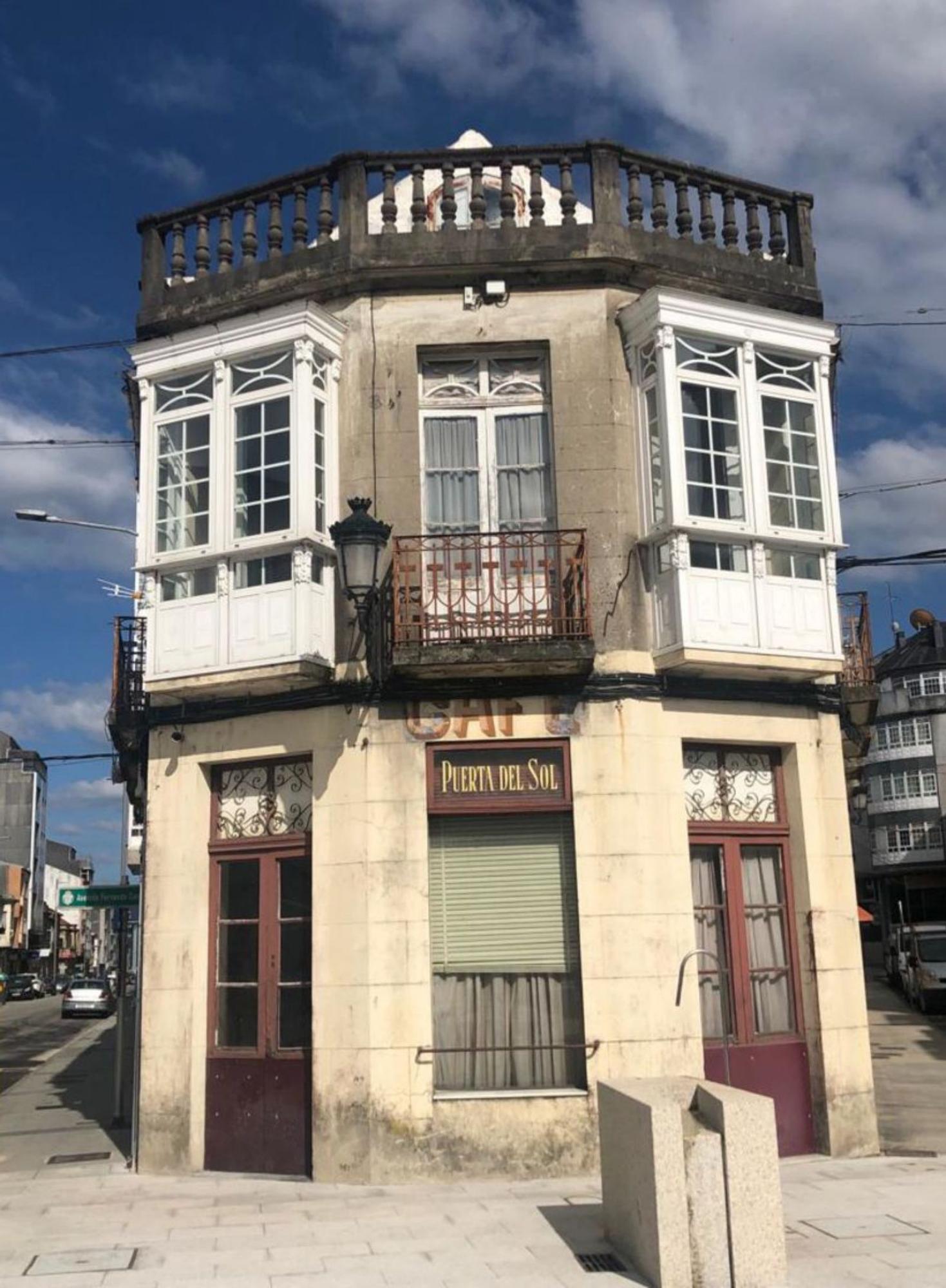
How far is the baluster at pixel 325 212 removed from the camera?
1221cm

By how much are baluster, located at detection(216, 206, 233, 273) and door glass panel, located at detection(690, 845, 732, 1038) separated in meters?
7.41

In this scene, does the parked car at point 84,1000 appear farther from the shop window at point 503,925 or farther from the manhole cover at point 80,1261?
the manhole cover at point 80,1261

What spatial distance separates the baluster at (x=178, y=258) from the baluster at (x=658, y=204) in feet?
15.8

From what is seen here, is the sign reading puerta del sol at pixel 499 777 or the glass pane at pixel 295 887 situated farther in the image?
the glass pane at pixel 295 887

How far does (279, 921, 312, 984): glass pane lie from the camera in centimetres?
1114

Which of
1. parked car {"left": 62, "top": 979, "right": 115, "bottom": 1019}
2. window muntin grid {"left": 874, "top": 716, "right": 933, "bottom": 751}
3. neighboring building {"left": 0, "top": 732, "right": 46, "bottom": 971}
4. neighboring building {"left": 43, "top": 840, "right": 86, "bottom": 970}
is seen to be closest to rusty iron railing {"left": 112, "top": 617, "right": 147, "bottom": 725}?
parked car {"left": 62, "top": 979, "right": 115, "bottom": 1019}

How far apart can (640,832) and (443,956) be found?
199cm

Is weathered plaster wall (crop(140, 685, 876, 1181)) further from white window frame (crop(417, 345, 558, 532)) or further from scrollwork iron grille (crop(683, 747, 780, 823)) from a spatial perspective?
white window frame (crop(417, 345, 558, 532))

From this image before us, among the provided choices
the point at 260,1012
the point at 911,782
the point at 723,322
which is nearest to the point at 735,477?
→ the point at 723,322

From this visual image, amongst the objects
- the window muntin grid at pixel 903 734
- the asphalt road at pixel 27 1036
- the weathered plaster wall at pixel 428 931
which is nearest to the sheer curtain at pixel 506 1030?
the weathered plaster wall at pixel 428 931

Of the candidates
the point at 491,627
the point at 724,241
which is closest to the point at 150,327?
the point at 491,627

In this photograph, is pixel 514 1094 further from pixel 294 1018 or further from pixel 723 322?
pixel 723 322

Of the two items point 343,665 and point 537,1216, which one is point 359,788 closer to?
point 343,665

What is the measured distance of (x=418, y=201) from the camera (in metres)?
12.0
